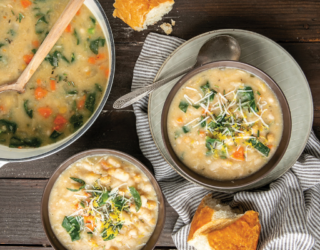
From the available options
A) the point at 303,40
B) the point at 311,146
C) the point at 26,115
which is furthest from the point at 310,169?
the point at 26,115

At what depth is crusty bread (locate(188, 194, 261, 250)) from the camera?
256 centimetres

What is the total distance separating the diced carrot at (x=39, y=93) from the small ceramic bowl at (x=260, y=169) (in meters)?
1.05

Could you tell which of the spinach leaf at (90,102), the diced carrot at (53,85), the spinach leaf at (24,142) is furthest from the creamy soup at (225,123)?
the spinach leaf at (24,142)

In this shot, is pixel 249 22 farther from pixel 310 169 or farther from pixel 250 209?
pixel 250 209

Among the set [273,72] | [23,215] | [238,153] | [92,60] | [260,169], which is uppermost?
[92,60]

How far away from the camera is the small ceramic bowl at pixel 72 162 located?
8.60 feet

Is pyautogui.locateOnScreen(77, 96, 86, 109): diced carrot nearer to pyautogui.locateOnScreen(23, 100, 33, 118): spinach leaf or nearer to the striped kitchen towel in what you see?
pyautogui.locateOnScreen(23, 100, 33, 118): spinach leaf

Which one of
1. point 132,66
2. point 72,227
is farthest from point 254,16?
point 72,227

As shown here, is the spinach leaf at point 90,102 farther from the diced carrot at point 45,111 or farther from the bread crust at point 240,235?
the bread crust at point 240,235

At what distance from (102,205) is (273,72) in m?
2.00

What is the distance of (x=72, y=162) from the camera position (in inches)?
104

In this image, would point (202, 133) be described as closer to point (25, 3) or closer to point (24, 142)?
point (24, 142)

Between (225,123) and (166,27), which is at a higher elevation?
(166,27)

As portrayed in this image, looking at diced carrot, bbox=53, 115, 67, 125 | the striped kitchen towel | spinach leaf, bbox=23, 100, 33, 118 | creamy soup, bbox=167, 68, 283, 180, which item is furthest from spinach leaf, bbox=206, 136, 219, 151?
spinach leaf, bbox=23, 100, 33, 118
